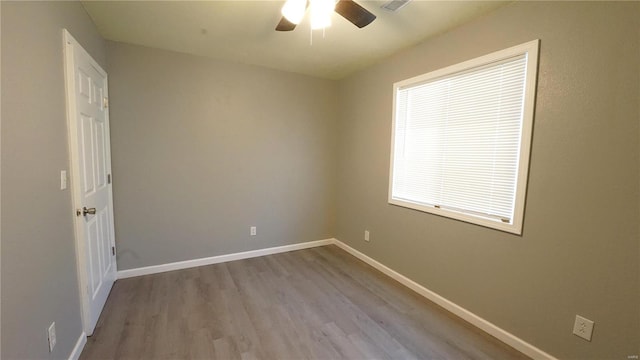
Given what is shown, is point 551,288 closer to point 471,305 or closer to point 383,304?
point 471,305

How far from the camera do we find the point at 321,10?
1.62 m

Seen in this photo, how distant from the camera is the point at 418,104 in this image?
2578mm

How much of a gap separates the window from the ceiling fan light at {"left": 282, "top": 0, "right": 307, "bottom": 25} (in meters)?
1.36

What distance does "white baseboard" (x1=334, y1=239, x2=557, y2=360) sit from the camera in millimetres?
1760

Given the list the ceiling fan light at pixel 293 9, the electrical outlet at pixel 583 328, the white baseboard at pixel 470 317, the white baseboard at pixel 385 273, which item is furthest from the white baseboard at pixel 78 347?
the electrical outlet at pixel 583 328

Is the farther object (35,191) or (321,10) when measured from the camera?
(321,10)

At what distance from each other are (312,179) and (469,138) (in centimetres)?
211

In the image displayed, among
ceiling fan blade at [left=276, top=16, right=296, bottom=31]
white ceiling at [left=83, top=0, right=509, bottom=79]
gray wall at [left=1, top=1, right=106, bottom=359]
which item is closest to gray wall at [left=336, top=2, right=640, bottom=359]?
white ceiling at [left=83, top=0, right=509, bottom=79]

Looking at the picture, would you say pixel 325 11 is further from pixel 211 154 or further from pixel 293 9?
pixel 211 154

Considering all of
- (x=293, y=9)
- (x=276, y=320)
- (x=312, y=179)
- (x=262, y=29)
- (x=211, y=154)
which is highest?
(x=262, y=29)

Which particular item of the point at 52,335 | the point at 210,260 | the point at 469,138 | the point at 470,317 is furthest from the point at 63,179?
the point at 470,317

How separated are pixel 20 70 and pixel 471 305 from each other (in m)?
3.17

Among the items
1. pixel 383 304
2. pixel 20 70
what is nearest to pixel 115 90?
pixel 20 70

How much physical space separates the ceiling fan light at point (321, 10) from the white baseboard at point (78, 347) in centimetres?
258
